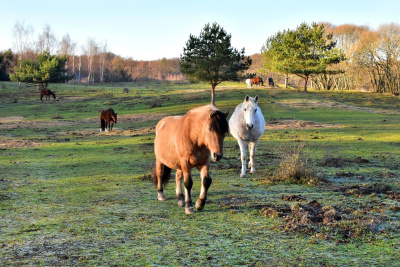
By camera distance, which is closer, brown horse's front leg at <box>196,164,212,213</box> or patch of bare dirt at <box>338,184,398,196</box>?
brown horse's front leg at <box>196,164,212,213</box>

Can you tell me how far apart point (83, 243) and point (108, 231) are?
21.9 inches

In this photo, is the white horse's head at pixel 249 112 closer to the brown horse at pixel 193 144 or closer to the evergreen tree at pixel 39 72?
the brown horse at pixel 193 144

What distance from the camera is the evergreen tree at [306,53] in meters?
46.4

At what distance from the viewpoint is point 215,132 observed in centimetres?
574

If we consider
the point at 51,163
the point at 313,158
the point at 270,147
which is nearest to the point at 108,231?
the point at 51,163

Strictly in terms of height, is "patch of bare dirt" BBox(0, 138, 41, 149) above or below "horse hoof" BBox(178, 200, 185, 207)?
below

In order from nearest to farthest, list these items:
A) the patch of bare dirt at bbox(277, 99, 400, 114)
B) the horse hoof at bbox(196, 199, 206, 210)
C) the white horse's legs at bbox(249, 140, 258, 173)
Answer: the horse hoof at bbox(196, 199, 206, 210) < the white horse's legs at bbox(249, 140, 258, 173) < the patch of bare dirt at bbox(277, 99, 400, 114)

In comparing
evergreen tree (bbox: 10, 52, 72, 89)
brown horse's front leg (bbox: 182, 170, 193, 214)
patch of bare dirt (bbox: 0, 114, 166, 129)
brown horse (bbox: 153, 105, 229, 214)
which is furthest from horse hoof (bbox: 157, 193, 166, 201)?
evergreen tree (bbox: 10, 52, 72, 89)

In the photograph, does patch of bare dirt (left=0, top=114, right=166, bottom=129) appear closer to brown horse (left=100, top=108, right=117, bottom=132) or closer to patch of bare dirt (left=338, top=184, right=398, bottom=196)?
brown horse (left=100, top=108, right=117, bottom=132)

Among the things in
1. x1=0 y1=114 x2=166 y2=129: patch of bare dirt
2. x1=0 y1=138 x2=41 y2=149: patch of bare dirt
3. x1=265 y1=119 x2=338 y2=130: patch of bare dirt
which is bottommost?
x1=0 y1=138 x2=41 y2=149: patch of bare dirt

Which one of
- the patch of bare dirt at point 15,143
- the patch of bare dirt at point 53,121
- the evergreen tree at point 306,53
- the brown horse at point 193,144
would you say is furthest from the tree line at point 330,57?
the brown horse at point 193,144

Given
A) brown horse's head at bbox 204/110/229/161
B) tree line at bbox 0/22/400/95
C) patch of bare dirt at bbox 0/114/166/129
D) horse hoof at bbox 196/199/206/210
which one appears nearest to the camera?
brown horse's head at bbox 204/110/229/161

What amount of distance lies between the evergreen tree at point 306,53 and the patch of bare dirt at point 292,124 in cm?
2267

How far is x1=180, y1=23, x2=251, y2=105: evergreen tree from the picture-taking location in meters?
38.1
